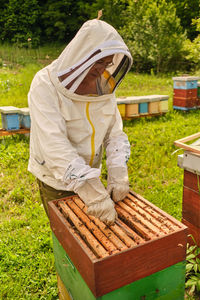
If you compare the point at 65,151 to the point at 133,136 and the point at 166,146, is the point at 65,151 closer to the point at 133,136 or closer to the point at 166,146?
the point at 166,146

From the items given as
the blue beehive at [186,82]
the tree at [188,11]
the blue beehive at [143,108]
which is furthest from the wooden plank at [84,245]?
the tree at [188,11]

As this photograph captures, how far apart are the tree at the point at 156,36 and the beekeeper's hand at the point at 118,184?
41.3 ft

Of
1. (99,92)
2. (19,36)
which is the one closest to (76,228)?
(99,92)

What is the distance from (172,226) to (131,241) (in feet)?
0.76

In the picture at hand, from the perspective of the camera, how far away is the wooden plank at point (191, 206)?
223cm

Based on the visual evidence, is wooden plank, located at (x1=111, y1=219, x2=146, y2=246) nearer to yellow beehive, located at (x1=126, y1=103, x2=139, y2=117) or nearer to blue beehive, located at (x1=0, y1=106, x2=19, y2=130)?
blue beehive, located at (x1=0, y1=106, x2=19, y2=130)

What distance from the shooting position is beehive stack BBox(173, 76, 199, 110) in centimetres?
687

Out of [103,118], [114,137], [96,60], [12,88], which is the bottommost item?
[12,88]

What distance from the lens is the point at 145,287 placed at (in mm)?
1337

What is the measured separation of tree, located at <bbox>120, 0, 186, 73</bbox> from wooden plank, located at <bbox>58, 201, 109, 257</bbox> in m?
12.9

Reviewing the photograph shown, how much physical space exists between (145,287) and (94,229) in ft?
1.18

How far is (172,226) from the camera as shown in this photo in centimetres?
141

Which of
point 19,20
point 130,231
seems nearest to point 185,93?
point 130,231

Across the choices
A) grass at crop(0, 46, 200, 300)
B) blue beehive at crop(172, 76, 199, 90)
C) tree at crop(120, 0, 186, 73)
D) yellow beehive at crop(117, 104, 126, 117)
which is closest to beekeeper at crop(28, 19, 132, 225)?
grass at crop(0, 46, 200, 300)
